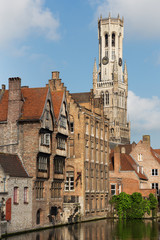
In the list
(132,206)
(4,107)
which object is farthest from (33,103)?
(132,206)

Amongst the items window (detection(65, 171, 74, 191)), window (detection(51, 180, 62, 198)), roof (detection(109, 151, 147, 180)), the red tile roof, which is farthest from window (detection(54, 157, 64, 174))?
roof (detection(109, 151, 147, 180))

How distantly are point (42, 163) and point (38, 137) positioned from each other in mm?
3391

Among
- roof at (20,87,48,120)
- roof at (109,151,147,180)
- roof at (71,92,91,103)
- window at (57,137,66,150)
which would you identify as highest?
roof at (71,92,91,103)

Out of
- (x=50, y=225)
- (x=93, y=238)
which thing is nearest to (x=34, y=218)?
(x=50, y=225)

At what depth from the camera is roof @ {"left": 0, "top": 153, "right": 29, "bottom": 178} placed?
160ft

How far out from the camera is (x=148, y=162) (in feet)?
284

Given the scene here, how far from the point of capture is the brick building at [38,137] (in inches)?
2098

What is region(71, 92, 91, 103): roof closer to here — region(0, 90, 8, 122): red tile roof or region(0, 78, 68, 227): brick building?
region(0, 78, 68, 227): brick building

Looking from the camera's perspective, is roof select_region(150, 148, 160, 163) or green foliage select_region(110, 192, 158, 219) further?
roof select_region(150, 148, 160, 163)

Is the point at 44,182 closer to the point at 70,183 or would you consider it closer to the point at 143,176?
the point at 70,183

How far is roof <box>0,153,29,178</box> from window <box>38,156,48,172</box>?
2.23 m

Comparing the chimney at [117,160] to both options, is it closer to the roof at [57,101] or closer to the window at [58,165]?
the window at [58,165]

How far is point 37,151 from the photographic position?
52.9 meters

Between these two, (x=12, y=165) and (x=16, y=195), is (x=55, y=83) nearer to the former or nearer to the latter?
(x=12, y=165)
